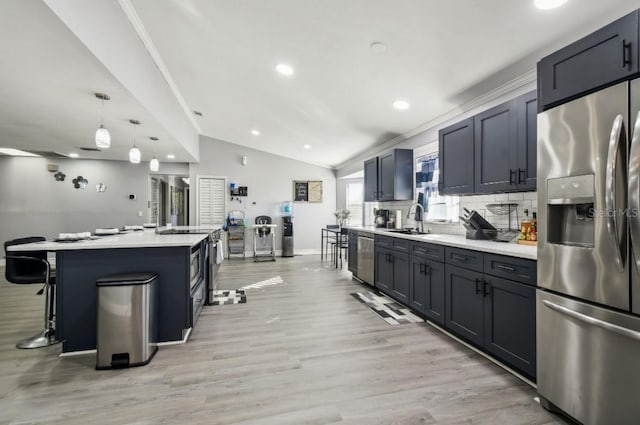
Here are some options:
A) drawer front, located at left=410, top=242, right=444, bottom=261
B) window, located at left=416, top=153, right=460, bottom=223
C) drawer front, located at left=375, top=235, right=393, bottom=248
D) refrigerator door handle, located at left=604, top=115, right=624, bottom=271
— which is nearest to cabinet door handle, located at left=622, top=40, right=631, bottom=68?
refrigerator door handle, located at left=604, top=115, right=624, bottom=271

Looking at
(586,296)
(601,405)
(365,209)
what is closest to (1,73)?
(586,296)

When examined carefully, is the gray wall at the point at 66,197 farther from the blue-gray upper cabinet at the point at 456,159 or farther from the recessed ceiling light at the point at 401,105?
the blue-gray upper cabinet at the point at 456,159

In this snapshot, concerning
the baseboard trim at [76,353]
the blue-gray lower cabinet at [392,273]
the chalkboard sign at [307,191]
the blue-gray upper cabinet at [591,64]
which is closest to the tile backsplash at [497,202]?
the blue-gray lower cabinet at [392,273]

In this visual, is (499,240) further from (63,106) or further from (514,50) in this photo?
(63,106)

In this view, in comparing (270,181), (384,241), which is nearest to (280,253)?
(270,181)

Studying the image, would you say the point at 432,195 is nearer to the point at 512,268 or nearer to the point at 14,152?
the point at 512,268

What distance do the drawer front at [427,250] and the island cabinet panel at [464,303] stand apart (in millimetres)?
157

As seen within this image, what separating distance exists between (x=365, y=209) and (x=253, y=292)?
145 inches

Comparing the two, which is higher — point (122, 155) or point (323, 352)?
point (122, 155)

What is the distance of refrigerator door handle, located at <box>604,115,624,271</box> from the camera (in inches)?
52.2

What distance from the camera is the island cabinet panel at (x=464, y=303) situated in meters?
2.32

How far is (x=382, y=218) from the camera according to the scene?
5.13 meters

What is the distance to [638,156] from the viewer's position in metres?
1.24

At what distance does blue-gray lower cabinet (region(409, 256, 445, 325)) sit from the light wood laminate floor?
7.7 inches
